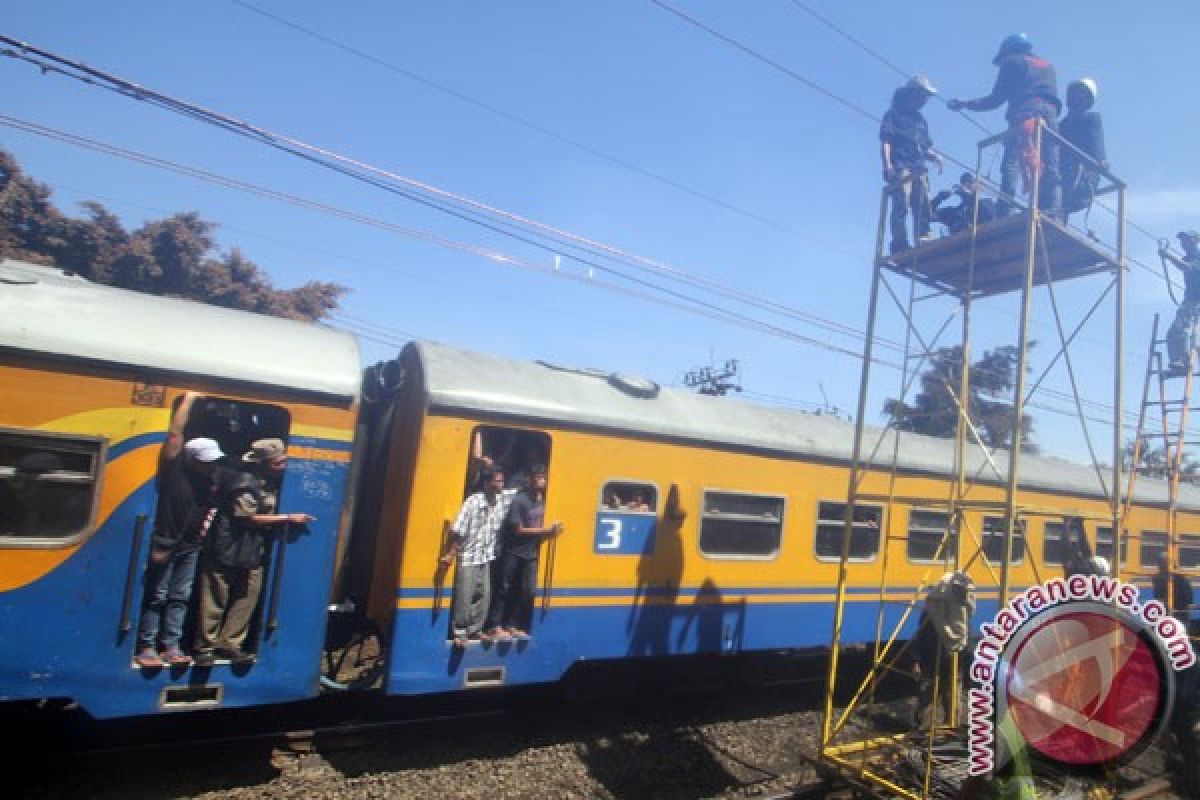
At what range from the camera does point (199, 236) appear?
1908 cm

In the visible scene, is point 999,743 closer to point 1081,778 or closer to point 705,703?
point 1081,778

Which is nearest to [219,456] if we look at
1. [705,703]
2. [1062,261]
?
[705,703]

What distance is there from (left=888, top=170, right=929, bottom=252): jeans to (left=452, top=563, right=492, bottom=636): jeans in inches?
181

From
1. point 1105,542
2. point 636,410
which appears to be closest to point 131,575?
point 636,410

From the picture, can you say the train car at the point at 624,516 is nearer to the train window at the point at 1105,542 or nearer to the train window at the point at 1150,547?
the train window at the point at 1105,542

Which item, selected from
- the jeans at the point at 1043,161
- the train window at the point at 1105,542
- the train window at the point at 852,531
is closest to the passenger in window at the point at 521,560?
the train window at the point at 852,531

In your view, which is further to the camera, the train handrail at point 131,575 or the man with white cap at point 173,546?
the man with white cap at point 173,546

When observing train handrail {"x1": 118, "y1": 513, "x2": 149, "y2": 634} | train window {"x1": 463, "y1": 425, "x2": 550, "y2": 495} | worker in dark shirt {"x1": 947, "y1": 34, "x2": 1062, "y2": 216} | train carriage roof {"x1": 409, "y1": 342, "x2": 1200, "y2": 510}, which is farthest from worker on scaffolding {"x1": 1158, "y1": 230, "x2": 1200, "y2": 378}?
train handrail {"x1": 118, "y1": 513, "x2": 149, "y2": 634}

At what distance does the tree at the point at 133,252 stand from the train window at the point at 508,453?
1397cm

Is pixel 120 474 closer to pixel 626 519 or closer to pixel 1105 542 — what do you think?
pixel 626 519

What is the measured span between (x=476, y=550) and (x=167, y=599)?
2.17 m

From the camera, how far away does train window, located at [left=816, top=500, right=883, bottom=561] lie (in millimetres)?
7715

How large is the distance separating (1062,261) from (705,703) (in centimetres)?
552

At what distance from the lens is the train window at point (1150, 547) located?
36.9 ft
